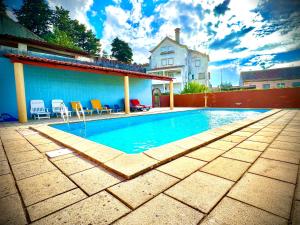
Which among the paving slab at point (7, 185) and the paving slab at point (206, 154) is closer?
the paving slab at point (7, 185)

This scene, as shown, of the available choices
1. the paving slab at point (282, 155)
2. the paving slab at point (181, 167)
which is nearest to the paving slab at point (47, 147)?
the paving slab at point (181, 167)

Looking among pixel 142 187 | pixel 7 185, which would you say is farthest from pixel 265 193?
pixel 7 185

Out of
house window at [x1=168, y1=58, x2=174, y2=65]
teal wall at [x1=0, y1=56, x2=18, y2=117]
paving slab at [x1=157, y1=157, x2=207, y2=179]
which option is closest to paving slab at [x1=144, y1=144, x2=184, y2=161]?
paving slab at [x1=157, y1=157, x2=207, y2=179]

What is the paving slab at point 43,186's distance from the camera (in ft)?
4.38

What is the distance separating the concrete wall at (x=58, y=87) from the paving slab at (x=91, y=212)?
8.62 m

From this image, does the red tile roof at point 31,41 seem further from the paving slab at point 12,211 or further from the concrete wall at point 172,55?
the concrete wall at point 172,55

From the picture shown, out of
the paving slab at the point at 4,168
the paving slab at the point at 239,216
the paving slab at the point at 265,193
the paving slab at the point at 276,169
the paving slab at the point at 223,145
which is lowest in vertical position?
the paving slab at the point at 223,145

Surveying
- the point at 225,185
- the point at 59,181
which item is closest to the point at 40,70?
the point at 59,181

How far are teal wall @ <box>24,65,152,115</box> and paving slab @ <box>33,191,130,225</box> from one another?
8689mm

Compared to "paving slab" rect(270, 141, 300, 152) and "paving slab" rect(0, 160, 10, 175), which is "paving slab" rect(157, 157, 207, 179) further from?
"paving slab" rect(0, 160, 10, 175)

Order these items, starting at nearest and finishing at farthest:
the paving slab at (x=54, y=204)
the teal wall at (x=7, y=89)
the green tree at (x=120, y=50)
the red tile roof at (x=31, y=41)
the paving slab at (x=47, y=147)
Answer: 1. the paving slab at (x=54, y=204)
2. the paving slab at (x=47, y=147)
3. the teal wall at (x=7, y=89)
4. the red tile roof at (x=31, y=41)
5. the green tree at (x=120, y=50)

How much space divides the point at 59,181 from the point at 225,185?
1726 mm

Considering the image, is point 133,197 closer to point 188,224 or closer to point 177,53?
point 188,224

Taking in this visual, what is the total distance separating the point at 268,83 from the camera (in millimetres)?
29750
